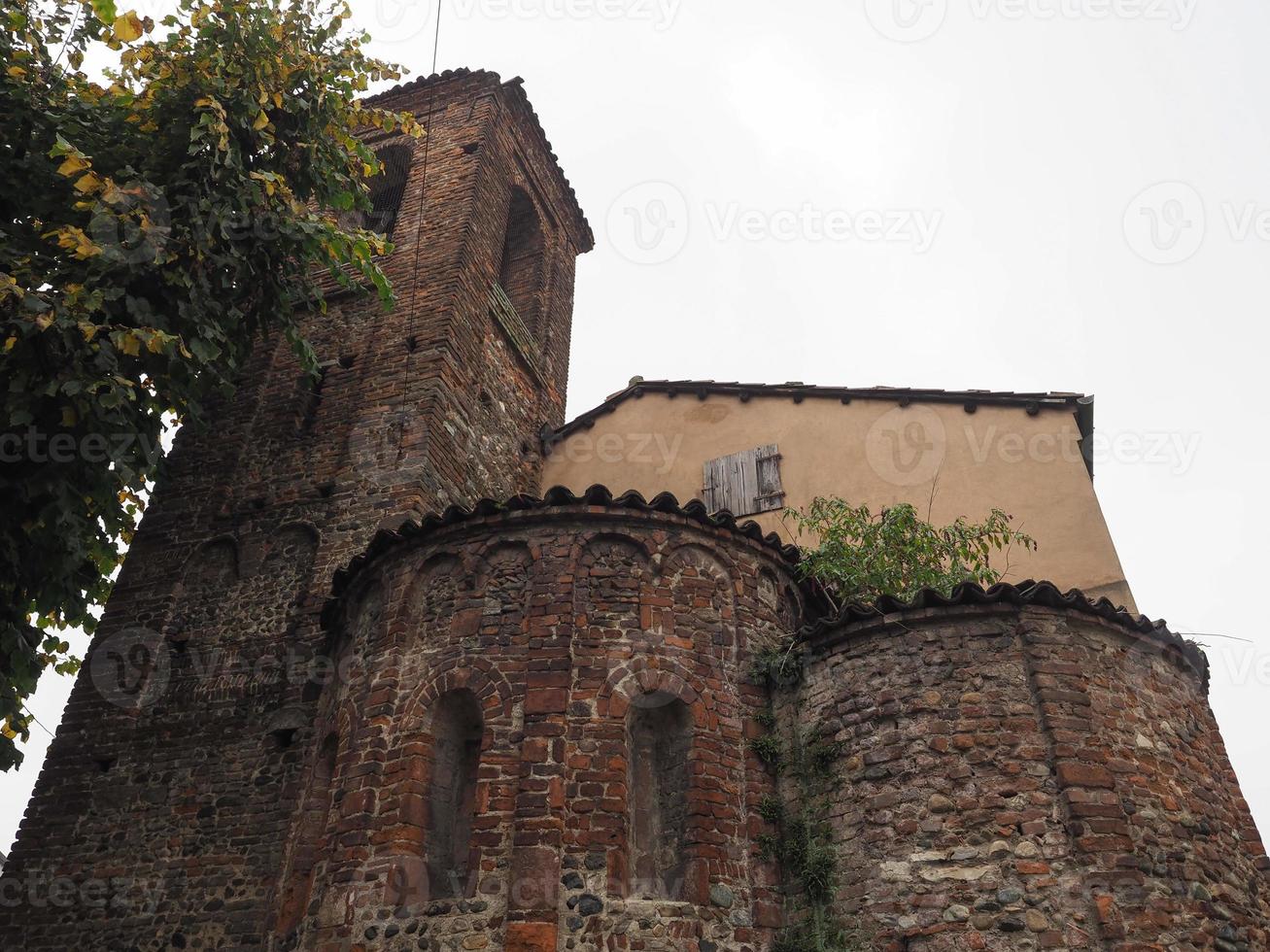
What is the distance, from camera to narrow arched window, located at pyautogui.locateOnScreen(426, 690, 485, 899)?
7527mm

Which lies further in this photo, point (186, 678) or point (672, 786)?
point (186, 678)

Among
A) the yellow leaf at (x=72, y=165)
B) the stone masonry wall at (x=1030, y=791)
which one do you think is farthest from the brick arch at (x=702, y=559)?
the yellow leaf at (x=72, y=165)

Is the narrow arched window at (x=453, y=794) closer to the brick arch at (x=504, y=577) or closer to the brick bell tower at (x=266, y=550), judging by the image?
A: the brick arch at (x=504, y=577)

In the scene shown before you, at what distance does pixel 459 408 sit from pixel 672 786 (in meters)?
6.51

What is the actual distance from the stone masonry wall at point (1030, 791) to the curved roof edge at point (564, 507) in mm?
1586

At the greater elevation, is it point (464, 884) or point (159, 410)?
point (159, 410)

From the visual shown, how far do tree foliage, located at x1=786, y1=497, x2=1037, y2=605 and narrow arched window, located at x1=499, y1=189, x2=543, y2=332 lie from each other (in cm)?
754

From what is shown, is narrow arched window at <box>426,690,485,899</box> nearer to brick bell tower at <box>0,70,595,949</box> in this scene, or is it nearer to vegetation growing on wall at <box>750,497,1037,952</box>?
brick bell tower at <box>0,70,595,949</box>

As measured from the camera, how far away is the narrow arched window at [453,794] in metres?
7.53

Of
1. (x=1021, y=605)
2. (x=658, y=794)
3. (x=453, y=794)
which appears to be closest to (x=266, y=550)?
(x=453, y=794)

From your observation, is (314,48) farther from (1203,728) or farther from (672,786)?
(1203,728)

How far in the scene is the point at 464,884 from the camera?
7477mm

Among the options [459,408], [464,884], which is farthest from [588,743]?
[459,408]

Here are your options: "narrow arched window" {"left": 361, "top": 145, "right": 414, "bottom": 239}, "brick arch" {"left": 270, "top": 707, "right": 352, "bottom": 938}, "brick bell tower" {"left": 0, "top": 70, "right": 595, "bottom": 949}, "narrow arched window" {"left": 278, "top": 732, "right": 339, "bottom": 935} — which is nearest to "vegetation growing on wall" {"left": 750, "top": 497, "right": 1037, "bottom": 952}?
"brick arch" {"left": 270, "top": 707, "right": 352, "bottom": 938}
